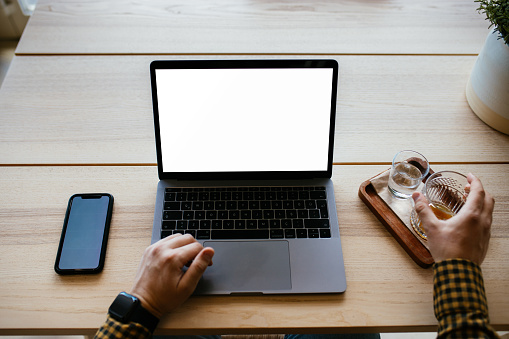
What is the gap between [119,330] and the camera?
28.4 inches

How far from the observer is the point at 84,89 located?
111 centimetres

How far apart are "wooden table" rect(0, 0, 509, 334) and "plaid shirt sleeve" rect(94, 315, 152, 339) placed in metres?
0.05

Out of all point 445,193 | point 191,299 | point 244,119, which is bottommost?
point 191,299

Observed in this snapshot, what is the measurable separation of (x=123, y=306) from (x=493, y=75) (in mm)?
958

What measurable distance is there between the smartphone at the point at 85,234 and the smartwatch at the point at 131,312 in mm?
106

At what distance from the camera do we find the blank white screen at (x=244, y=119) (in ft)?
2.79

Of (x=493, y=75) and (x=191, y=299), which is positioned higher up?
(x=493, y=75)

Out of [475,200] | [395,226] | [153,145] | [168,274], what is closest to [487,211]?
[475,200]

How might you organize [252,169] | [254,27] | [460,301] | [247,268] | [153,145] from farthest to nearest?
1. [254,27]
2. [153,145]
3. [252,169]
4. [247,268]
5. [460,301]

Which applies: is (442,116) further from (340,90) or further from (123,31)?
(123,31)

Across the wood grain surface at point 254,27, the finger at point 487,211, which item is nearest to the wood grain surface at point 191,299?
the finger at point 487,211

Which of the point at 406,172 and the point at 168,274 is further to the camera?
the point at 406,172

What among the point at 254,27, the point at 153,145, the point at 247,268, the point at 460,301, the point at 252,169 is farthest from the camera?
the point at 254,27

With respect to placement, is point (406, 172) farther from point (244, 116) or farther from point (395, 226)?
point (244, 116)
